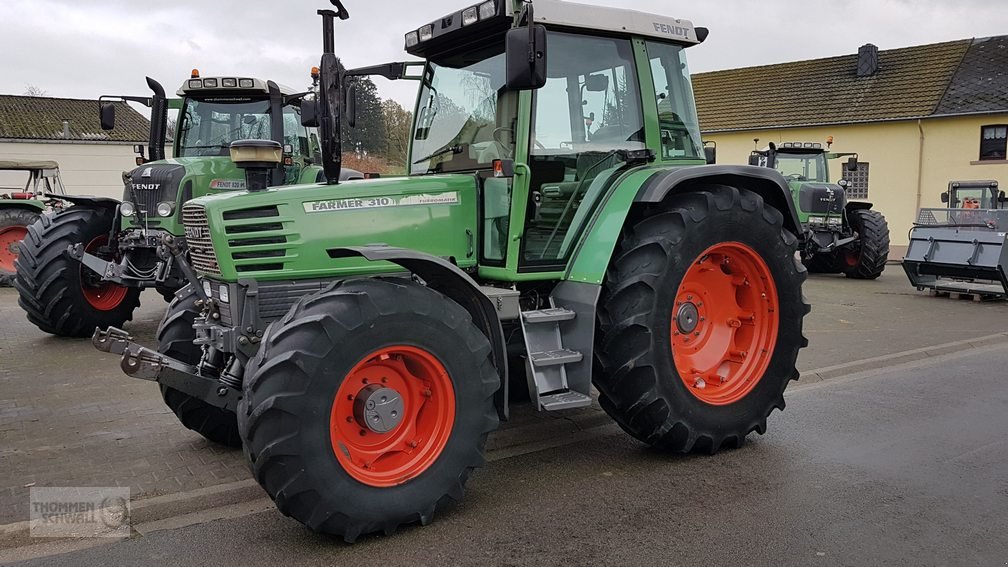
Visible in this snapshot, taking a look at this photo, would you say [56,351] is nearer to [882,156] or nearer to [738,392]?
[738,392]

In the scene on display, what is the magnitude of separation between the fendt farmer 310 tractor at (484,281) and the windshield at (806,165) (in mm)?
12281

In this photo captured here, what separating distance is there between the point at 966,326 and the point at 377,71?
27.9 ft

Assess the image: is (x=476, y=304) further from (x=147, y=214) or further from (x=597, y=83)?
(x=147, y=214)

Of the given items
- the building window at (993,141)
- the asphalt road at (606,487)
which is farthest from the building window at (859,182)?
the asphalt road at (606,487)

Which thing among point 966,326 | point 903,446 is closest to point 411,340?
point 903,446

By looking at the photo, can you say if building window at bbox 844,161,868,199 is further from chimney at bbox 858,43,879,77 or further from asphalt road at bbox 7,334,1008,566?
asphalt road at bbox 7,334,1008,566

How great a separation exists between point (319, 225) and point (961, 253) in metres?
12.0

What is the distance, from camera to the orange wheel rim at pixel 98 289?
8.98 meters

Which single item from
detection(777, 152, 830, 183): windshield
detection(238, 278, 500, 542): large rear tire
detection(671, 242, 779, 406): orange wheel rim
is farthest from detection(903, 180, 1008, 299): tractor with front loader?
detection(238, 278, 500, 542): large rear tire

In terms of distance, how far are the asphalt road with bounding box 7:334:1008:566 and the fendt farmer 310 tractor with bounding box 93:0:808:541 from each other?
0.80 ft

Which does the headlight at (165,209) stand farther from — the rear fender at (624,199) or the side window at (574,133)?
the rear fender at (624,199)

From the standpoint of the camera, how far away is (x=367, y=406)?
3.77 meters

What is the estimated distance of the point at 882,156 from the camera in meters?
25.1

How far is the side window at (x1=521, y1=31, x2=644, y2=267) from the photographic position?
4.74 m
